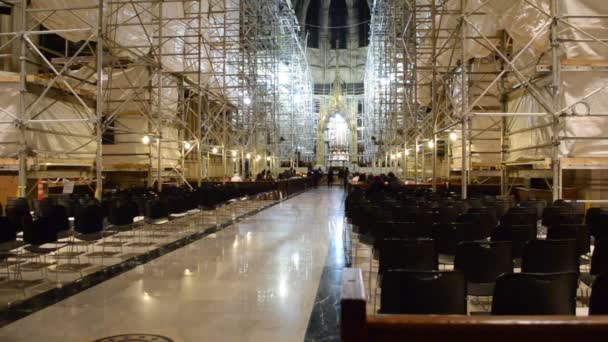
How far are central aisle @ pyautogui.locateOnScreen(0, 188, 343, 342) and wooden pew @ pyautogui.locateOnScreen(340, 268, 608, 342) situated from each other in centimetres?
277

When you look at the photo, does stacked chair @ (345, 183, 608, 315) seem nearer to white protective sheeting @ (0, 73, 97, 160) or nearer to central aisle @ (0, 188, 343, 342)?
central aisle @ (0, 188, 343, 342)

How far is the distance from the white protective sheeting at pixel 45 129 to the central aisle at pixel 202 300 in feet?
20.7

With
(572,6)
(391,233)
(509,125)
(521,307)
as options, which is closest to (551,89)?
(572,6)

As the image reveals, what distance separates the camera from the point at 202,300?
5.53 meters

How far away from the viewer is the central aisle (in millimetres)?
4488

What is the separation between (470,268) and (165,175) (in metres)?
16.9

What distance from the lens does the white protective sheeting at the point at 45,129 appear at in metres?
12.9

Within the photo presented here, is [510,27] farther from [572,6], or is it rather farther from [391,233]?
[391,233]

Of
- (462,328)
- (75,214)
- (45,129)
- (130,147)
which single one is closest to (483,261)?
(462,328)

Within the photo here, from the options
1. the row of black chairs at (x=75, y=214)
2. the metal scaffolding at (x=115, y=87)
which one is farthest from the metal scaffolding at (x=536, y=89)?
the metal scaffolding at (x=115, y=87)

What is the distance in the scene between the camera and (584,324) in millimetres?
1644

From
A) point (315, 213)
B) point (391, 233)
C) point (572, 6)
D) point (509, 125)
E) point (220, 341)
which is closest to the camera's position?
point (220, 341)

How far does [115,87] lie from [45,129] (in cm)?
404

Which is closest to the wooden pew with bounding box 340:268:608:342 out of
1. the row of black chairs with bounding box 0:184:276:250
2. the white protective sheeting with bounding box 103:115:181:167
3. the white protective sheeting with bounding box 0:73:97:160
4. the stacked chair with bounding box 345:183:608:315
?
the stacked chair with bounding box 345:183:608:315
